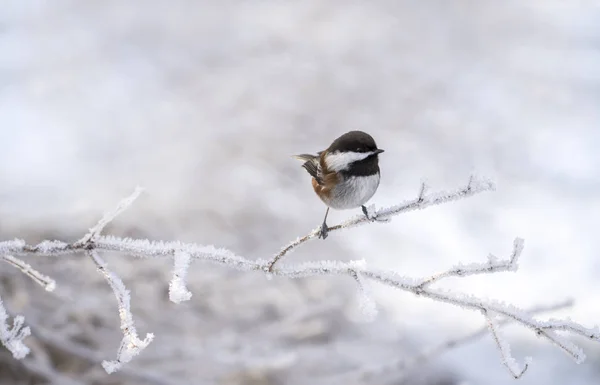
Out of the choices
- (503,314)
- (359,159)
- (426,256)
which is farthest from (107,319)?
(503,314)

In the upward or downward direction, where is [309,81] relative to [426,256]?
upward

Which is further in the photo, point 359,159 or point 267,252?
point 267,252

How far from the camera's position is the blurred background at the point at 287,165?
3750 millimetres

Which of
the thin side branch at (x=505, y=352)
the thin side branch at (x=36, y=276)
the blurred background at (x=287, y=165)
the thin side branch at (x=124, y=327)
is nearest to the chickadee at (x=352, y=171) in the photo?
the thin side branch at (x=505, y=352)

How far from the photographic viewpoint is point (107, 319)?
3.77 metres

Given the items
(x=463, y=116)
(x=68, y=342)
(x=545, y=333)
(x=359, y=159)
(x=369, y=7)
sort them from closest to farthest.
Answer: (x=545, y=333), (x=359, y=159), (x=68, y=342), (x=463, y=116), (x=369, y=7)

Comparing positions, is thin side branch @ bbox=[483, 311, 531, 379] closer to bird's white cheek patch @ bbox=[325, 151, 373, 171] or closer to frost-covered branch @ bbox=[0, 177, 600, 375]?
frost-covered branch @ bbox=[0, 177, 600, 375]

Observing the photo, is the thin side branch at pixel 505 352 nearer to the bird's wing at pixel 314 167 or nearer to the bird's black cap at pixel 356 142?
the bird's black cap at pixel 356 142

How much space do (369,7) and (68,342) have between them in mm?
5220

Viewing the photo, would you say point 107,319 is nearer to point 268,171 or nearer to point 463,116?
point 268,171

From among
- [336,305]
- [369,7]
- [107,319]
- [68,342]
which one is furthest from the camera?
[369,7]

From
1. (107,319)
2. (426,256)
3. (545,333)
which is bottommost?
(545,333)

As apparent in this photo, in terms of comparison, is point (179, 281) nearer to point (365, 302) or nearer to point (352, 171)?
point (365, 302)

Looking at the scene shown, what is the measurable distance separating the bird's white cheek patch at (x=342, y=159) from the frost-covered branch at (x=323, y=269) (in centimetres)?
32
